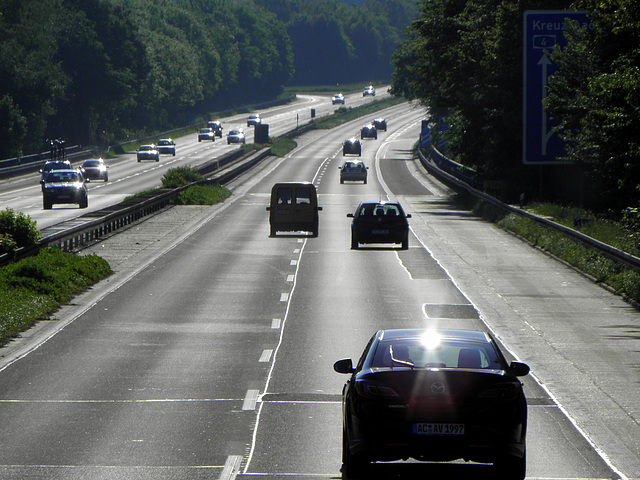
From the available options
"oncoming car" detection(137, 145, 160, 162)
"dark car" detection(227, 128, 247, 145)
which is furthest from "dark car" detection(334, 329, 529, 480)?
"dark car" detection(227, 128, 247, 145)

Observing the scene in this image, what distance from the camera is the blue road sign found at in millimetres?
36656

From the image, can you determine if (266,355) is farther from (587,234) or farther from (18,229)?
(587,234)

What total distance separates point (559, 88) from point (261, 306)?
1736cm

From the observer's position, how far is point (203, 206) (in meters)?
54.9

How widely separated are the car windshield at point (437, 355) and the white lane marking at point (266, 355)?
6582 millimetres

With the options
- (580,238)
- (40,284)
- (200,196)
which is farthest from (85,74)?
(40,284)

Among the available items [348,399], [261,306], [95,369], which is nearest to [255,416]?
[348,399]

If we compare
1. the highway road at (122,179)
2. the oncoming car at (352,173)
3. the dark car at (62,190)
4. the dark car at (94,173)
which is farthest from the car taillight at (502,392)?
the dark car at (94,173)

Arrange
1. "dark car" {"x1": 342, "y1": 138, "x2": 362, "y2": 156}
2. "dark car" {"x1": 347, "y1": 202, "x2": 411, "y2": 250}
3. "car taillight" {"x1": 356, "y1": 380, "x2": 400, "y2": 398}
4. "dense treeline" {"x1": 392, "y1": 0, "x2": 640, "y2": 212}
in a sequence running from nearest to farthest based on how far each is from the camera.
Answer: "car taillight" {"x1": 356, "y1": 380, "x2": 400, "y2": 398}
"dense treeline" {"x1": 392, "y1": 0, "x2": 640, "y2": 212}
"dark car" {"x1": 347, "y1": 202, "x2": 411, "y2": 250}
"dark car" {"x1": 342, "y1": 138, "x2": 362, "y2": 156}

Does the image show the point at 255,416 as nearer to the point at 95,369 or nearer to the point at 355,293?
the point at 95,369

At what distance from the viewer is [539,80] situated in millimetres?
37312

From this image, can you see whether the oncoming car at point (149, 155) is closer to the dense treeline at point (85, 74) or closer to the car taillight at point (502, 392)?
the dense treeline at point (85, 74)

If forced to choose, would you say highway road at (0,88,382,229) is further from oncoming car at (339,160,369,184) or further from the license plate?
the license plate

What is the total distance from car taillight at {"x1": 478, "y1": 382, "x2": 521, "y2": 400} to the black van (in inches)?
1153
